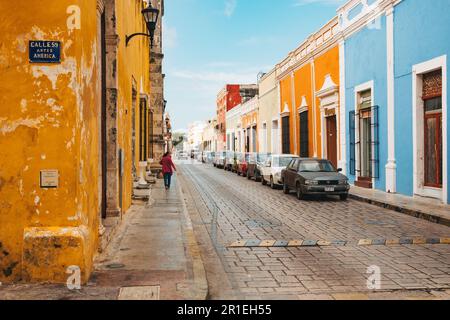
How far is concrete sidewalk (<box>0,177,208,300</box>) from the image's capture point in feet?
18.4

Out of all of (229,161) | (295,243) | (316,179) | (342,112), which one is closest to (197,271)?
(295,243)

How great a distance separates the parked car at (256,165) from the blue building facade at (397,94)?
585cm

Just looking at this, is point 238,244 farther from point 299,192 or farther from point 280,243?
point 299,192

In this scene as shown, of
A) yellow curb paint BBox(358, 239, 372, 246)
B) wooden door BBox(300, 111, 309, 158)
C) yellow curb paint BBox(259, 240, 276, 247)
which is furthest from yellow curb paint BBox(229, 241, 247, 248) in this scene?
wooden door BBox(300, 111, 309, 158)

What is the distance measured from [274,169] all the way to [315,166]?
169 inches

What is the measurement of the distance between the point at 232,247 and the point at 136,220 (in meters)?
3.31

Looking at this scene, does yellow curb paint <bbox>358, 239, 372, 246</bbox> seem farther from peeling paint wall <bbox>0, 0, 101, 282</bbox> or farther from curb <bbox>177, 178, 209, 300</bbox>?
peeling paint wall <bbox>0, 0, 101, 282</bbox>

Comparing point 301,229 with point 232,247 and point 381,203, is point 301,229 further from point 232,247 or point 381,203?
point 381,203

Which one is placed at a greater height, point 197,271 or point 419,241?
point 197,271

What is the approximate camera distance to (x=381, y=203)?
50.1 feet

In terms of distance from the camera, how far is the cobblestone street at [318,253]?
6.21 meters

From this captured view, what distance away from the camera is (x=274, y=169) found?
73.9 feet

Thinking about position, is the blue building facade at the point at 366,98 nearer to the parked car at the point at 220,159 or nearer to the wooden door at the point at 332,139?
the wooden door at the point at 332,139

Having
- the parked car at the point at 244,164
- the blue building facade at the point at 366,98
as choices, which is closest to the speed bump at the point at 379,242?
the blue building facade at the point at 366,98
